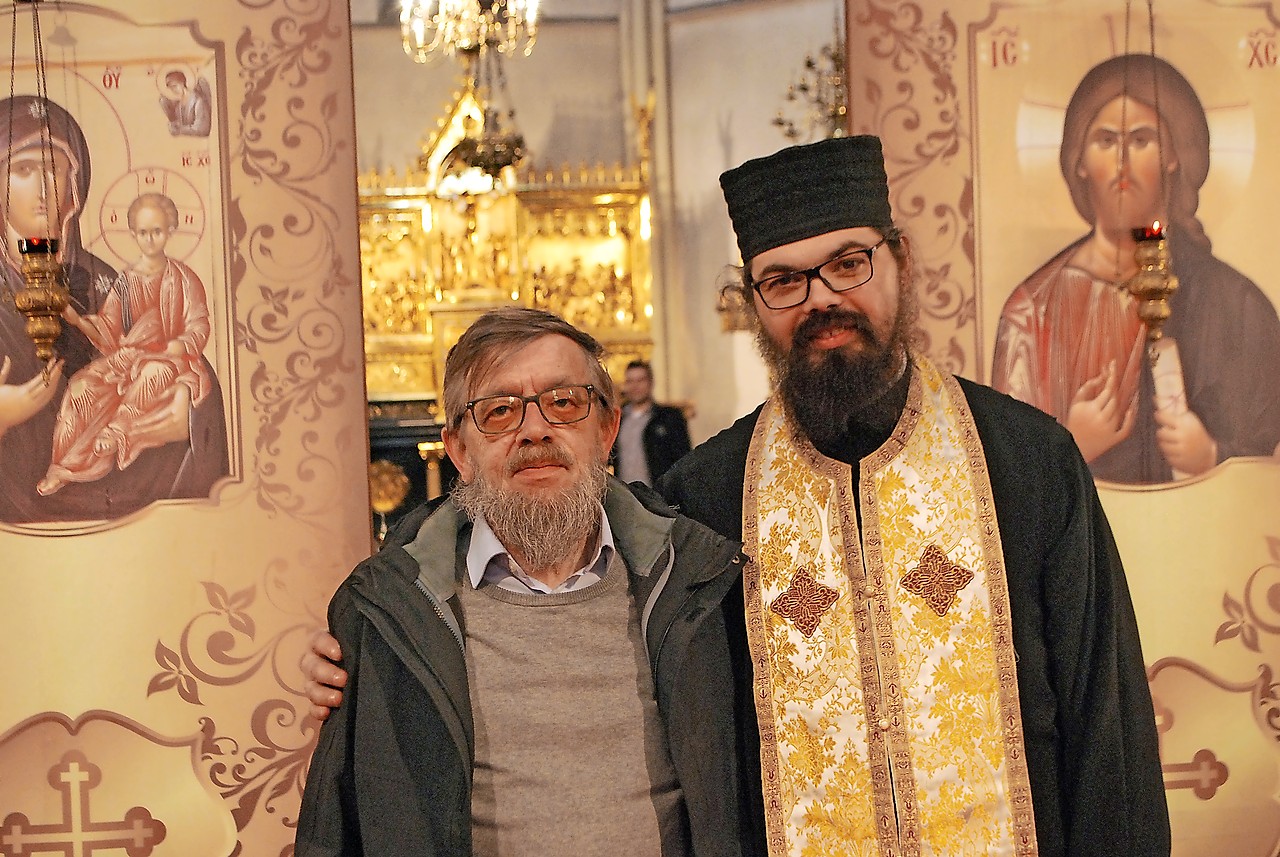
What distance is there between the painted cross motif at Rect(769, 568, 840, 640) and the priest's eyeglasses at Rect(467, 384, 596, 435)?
1.80 ft

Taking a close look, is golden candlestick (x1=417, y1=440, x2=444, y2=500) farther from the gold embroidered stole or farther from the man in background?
the gold embroidered stole

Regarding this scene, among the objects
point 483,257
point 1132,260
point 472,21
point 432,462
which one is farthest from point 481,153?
point 1132,260

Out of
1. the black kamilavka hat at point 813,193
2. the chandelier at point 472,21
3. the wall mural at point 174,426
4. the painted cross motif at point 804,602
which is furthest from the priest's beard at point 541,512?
the chandelier at point 472,21

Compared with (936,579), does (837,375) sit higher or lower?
higher

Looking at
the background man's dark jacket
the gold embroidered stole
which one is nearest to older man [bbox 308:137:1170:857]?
the gold embroidered stole

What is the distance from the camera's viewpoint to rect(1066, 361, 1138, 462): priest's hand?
11.4 ft

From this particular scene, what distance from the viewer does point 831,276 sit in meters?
2.35

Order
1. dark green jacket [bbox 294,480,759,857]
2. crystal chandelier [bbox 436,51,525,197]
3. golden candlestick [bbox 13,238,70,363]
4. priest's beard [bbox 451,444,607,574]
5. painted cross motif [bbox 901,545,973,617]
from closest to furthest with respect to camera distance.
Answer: dark green jacket [bbox 294,480,759,857], priest's beard [bbox 451,444,607,574], painted cross motif [bbox 901,545,973,617], golden candlestick [bbox 13,238,70,363], crystal chandelier [bbox 436,51,525,197]

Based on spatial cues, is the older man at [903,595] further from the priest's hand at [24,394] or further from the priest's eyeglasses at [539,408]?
the priest's hand at [24,394]

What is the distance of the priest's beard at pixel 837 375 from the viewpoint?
7.55 feet

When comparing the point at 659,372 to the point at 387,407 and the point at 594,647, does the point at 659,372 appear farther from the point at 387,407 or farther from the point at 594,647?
the point at 594,647

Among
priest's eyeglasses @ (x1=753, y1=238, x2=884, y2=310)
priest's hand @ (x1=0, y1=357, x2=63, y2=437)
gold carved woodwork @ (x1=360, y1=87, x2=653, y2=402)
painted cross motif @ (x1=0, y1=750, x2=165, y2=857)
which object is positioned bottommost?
painted cross motif @ (x1=0, y1=750, x2=165, y2=857)

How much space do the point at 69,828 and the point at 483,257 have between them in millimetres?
4568

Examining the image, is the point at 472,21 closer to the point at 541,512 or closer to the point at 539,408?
the point at 539,408
